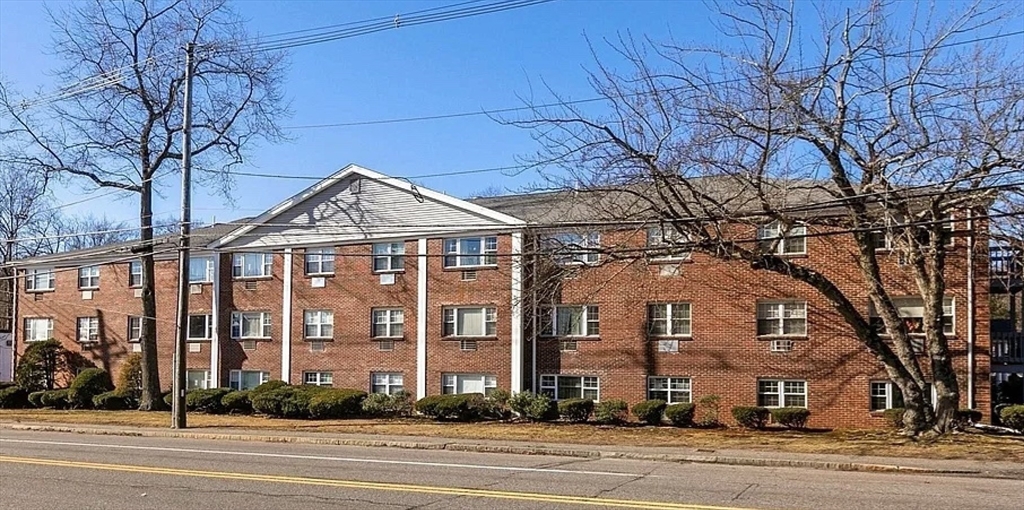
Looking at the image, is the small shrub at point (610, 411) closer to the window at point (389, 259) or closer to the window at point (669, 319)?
the window at point (669, 319)

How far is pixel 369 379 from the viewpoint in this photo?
3409 centimetres

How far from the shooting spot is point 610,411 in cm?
2819

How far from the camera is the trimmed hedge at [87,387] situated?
3722cm

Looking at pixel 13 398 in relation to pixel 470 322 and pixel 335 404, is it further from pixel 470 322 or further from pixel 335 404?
pixel 470 322

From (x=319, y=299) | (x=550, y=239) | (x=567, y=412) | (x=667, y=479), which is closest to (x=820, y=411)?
(x=567, y=412)

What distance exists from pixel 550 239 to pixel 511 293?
734 centimetres

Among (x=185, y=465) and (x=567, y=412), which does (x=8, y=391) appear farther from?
(x=185, y=465)

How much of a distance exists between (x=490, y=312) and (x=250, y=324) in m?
10.9

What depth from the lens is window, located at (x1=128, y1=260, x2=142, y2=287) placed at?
40469mm

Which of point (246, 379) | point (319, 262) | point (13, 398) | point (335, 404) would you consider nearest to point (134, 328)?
point (13, 398)

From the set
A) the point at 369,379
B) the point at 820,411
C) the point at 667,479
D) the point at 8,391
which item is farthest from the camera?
the point at 8,391

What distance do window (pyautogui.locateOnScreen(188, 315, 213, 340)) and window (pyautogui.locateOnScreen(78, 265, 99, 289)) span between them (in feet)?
20.8

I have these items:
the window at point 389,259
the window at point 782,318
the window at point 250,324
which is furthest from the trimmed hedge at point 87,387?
the window at point 782,318

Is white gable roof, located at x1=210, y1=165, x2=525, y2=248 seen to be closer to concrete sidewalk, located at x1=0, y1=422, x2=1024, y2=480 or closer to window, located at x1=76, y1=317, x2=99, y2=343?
window, located at x1=76, y1=317, x2=99, y2=343
